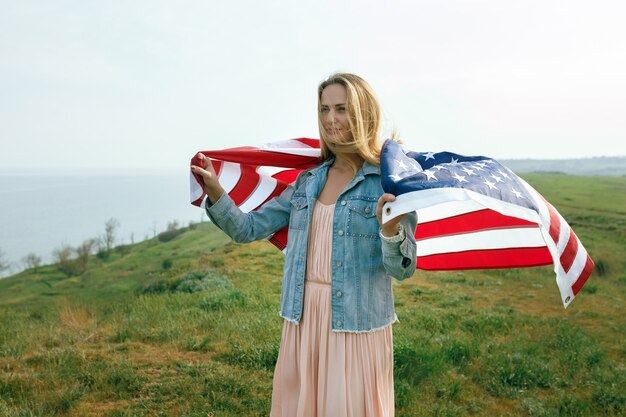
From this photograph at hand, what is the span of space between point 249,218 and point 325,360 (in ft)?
3.32

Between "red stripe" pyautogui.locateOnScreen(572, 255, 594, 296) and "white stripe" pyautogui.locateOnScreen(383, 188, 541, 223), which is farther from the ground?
"white stripe" pyautogui.locateOnScreen(383, 188, 541, 223)

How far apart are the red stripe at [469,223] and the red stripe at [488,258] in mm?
174

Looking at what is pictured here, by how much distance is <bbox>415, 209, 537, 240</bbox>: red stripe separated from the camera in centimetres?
379

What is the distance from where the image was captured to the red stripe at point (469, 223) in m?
3.79

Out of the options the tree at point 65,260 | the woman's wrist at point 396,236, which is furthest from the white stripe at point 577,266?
the tree at point 65,260

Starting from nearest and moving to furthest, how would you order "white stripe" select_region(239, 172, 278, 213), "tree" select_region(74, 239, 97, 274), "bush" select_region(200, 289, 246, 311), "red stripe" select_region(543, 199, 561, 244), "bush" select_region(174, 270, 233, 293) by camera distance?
"red stripe" select_region(543, 199, 561, 244), "white stripe" select_region(239, 172, 278, 213), "bush" select_region(200, 289, 246, 311), "bush" select_region(174, 270, 233, 293), "tree" select_region(74, 239, 97, 274)

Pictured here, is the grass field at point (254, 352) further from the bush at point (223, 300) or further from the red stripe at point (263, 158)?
the red stripe at point (263, 158)

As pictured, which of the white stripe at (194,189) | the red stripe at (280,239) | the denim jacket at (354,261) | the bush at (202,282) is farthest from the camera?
the bush at (202,282)

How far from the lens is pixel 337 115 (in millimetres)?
3008

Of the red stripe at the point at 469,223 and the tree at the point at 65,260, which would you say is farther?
the tree at the point at 65,260

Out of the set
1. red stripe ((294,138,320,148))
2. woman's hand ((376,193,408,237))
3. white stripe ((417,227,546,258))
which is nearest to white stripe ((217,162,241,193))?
red stripe ((294,138,320,148))

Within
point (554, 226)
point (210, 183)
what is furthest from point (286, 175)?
point (554, 226)

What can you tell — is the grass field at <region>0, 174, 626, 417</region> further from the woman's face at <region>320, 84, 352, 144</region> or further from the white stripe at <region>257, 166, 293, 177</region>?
the woman's face at <region>320, 84, 352, 144</region>

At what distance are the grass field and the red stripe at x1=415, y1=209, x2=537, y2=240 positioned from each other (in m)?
1.98
